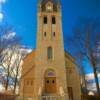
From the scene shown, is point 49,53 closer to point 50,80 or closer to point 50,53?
point 50,53

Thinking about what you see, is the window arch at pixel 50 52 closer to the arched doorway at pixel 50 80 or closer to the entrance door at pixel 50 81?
the arched doorway at pixel 50 80

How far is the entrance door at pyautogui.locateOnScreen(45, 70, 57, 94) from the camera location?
2691 cm

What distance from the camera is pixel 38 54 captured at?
28484mm

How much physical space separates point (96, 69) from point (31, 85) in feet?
41.5

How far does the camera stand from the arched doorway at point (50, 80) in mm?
26959

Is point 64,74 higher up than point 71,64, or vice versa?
point 71,64

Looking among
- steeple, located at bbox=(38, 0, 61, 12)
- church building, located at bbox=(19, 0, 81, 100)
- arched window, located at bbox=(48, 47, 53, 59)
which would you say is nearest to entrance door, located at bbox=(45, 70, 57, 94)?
church building, located at bbox=(19, 0, 81, 100)

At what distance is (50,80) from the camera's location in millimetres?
27438

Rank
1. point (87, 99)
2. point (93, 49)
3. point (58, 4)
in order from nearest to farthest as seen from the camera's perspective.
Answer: point (93, 49) → point (87, 99) → point (58, 4)

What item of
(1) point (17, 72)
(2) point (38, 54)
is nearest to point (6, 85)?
(1) point (17, 72)

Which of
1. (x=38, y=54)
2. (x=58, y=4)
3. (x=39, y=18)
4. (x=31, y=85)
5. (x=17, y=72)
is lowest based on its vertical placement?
(x=31, y=85)

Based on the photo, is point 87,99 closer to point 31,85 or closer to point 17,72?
point 31,85

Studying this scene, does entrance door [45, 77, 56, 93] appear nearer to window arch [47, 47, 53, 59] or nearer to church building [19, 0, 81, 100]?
church building [19, 0, 81, 100]

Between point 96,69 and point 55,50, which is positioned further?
point 55,50
